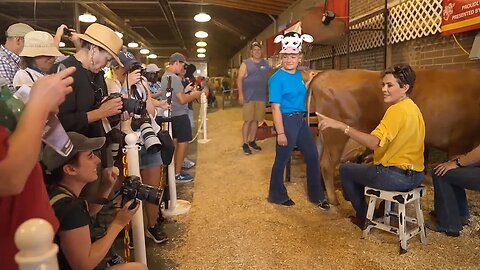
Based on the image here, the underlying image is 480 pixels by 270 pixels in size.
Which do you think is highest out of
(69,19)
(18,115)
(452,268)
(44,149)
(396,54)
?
(69,19)

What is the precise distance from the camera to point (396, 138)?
8.91 feet

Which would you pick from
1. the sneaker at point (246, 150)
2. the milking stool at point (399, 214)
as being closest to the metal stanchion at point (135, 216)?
the milking stool at point (399, 214)

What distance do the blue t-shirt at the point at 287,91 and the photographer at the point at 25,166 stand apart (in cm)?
258

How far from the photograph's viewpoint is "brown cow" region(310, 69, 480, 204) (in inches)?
139

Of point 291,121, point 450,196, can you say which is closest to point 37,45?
point 291,121

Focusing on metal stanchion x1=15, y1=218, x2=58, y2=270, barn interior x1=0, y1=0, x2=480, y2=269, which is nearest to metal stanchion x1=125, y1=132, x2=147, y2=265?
barn interior x1=0, y1=0, x2=480, y2=269

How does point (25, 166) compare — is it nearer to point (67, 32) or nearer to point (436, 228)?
point (67, 32)

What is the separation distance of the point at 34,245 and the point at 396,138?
243cm

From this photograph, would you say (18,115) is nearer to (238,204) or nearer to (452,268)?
(452,268)

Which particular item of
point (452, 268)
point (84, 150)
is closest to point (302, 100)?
point (452, 268)

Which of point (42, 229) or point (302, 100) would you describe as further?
point (302, 100)

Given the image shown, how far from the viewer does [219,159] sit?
613 centimetres

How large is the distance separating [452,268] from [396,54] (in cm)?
366

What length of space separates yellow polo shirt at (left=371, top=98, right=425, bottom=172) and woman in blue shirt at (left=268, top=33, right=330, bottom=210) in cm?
95
